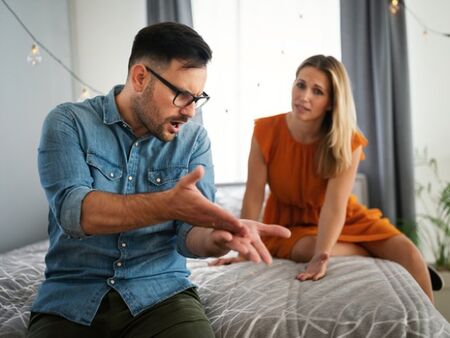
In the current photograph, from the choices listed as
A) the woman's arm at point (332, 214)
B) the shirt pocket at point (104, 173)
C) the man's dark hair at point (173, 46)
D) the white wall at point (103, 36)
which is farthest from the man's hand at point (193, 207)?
the white wall at point (103, 36)

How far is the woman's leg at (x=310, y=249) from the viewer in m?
1.90

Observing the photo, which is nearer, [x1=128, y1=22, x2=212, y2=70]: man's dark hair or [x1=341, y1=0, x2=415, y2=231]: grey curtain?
[x1=128, y1=22, x2=212, y2=70]: man's dark hair

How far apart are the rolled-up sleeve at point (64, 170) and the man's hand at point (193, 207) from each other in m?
0.24

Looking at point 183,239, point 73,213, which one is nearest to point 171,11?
point 183,239

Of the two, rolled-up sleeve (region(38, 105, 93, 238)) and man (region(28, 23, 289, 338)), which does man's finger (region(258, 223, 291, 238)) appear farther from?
rolled-up sleeve (region(38, 105, 93, 238))

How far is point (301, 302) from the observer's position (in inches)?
52.7

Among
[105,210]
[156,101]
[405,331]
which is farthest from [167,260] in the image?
[405,331]

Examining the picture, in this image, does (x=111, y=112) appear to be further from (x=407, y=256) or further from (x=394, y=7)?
(x=394, y=7)

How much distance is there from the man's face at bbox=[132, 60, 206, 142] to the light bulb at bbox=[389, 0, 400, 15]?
2.10m

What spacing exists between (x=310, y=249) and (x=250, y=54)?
1841mm

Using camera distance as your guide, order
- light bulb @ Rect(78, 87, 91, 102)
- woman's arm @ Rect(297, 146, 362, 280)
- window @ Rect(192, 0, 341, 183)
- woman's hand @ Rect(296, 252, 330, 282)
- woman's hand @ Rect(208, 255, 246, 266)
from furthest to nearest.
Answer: light bulb @ Rect(78, 87, 91, 102)
window @ Rect(192, 0, 341, 183)
woman's hand @ Rect(208, 255, 246, 266)
woman's arm @ Rect(297, 146, 362, 280)
woman's hand @ Rect(296, 252, 330, 282)

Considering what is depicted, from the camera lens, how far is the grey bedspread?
119 centimetres

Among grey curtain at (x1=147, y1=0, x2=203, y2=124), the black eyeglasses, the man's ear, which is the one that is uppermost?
grey curtain at (x1=147, y1=0, x2=203, y2=124)

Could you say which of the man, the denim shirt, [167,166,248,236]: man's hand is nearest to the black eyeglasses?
the man
